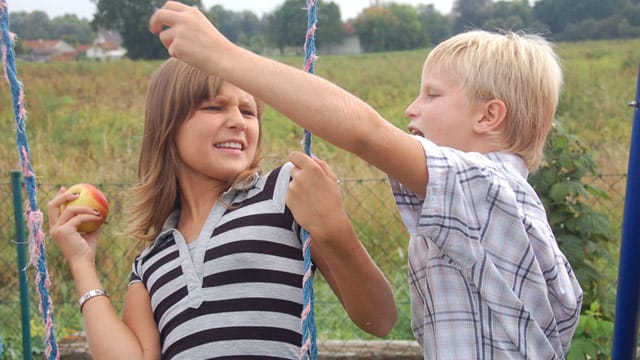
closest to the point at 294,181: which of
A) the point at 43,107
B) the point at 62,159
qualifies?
the point at 62,159

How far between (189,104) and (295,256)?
15.5 inches

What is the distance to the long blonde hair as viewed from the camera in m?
→ 1.44

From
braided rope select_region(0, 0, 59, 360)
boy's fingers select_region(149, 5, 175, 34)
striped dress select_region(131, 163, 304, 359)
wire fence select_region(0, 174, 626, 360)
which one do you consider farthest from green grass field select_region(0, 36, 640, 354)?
boy's fingers select_region(149, 5, 175, 34)

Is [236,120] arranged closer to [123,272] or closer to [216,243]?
[216,243]

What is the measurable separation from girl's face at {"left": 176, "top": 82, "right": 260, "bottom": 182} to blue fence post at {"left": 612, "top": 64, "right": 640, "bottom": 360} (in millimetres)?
949

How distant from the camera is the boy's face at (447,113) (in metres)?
1.22

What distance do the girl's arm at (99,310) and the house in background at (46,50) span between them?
6677mm

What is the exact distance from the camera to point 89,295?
1.47 m

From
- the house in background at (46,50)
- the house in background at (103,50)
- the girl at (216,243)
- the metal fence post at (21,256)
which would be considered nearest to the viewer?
the girl at (216,243)

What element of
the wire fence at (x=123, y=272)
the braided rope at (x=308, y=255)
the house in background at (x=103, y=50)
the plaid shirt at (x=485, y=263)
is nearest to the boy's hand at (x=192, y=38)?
the braided rope at (x=308, y=255)

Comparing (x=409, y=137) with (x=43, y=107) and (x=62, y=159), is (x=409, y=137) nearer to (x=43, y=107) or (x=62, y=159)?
(x=62, y=159)

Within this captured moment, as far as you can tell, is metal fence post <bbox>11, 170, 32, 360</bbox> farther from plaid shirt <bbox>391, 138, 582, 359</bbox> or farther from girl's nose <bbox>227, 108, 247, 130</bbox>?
plaid shirt <bbox>391, 138, 582, 359</bbox>

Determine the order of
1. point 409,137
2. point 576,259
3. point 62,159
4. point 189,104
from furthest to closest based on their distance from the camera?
1. point 62,159
2. point 576,259
3. point 189,104
4. point 409,137

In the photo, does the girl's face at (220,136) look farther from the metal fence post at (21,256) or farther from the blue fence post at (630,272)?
the metal fence post at (21,256)
